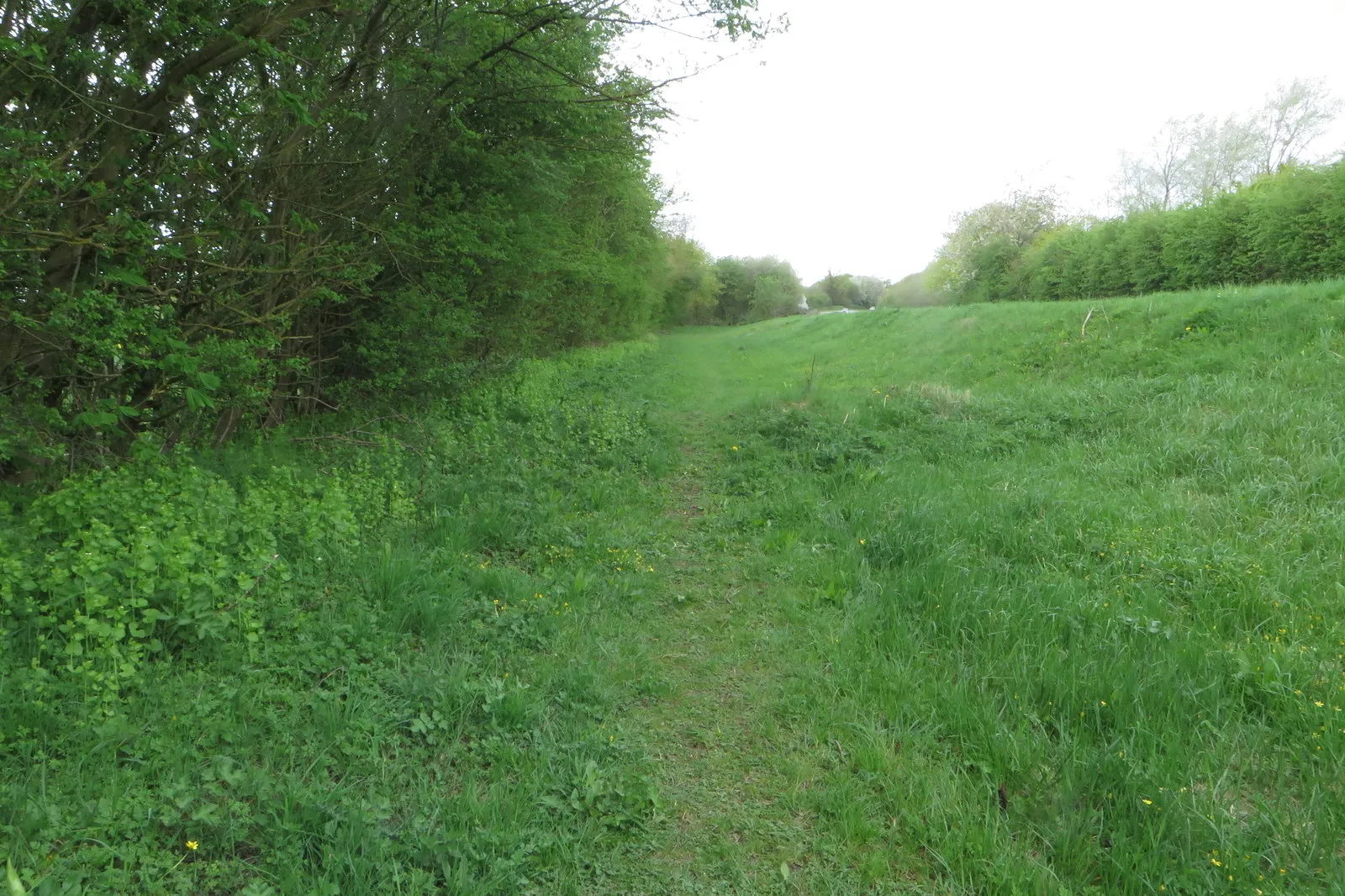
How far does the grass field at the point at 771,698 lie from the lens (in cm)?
242

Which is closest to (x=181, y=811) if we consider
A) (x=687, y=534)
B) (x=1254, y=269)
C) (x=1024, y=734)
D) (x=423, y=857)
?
(x=423, y=857)

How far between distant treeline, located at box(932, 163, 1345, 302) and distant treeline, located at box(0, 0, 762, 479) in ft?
40.3

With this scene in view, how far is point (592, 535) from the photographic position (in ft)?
18.5

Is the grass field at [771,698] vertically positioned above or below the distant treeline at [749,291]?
below

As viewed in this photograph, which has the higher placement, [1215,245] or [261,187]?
[261,187]

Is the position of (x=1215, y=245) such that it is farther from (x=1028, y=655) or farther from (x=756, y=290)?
(x=756, y=290)

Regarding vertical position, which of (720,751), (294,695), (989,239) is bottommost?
(720,751)

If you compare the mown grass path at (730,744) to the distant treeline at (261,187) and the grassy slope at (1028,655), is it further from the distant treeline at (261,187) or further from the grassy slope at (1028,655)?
the distant treeline at (261,187)

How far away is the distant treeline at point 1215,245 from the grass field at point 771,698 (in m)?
7.55

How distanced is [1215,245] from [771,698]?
1686cm

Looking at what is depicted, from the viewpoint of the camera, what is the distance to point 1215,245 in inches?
585

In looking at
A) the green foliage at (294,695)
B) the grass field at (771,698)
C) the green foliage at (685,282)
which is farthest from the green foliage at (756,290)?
the green foliage at (294,695)

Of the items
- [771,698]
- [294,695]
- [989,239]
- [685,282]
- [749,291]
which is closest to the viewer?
[294,695]

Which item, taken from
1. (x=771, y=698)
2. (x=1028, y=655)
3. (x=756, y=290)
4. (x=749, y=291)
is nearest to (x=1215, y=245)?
(x=1028, y=655)
